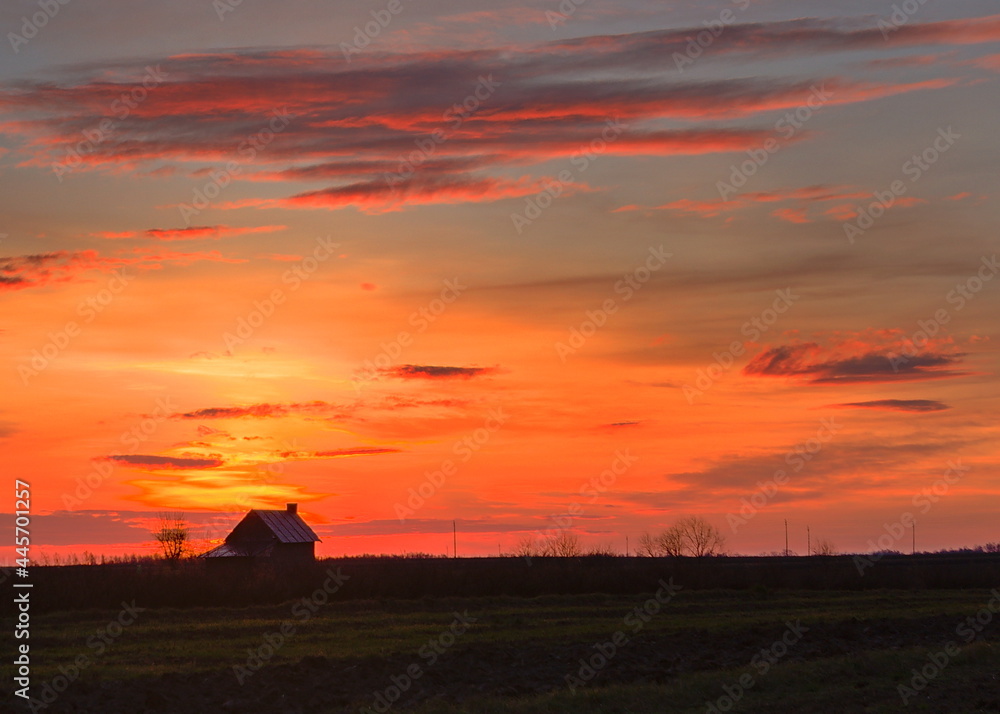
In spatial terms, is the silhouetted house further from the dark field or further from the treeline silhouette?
the dark field

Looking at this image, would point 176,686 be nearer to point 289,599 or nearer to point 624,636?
point 624,636

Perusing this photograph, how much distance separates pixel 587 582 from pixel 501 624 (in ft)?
71.3

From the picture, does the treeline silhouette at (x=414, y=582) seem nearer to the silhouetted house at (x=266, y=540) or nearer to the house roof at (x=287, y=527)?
the silhouetted house at (x=266, y=540)

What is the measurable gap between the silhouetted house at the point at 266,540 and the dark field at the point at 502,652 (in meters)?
26.1

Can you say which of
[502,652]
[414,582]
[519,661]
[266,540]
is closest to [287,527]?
[266,540]

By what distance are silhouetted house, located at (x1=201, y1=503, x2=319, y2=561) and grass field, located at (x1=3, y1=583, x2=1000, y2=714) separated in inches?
1411

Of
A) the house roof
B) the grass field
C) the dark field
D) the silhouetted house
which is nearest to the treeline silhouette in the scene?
the dark field

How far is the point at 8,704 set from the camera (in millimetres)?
23328

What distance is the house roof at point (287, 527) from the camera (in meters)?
83.1

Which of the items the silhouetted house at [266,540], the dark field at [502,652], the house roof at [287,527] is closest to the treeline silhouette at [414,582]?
the dark field at [502,652]

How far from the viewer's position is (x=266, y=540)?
8250 cm

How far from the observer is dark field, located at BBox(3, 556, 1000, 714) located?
24.7m

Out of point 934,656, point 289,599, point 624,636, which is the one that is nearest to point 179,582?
point 289,599

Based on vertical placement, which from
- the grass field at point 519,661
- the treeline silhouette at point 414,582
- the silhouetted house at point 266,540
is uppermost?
the silhouetted house at point 266,540
